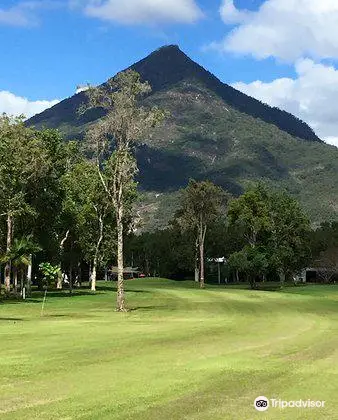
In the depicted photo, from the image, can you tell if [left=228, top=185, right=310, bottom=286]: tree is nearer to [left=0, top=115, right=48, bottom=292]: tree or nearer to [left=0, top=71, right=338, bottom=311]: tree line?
[left=0, top=71, right=338, bottom=311]: tree line

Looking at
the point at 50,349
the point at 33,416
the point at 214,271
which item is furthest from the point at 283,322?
the point at 214,271

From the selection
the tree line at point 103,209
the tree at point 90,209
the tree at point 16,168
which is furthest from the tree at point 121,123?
the tree at point 90,209

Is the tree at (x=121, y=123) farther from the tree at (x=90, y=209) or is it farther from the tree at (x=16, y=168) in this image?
the tree at (x=90, y=209)

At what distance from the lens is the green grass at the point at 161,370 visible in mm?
12031

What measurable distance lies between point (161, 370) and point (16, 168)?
153ft

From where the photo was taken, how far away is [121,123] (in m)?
50.2

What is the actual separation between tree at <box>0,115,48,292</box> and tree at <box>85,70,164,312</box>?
11.4 m

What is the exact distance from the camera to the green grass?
39.5ft

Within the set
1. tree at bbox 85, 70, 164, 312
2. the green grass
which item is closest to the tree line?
tree at bbox 85, 70, 164, 312

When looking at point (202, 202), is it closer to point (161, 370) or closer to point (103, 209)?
point (103, 209)

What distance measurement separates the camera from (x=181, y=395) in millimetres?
13359

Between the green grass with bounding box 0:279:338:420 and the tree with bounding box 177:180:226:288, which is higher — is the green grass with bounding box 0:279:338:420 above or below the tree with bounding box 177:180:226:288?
below

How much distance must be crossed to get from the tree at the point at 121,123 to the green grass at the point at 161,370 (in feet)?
65.4

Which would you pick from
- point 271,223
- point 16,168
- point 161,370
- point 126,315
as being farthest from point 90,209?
point 161,370
